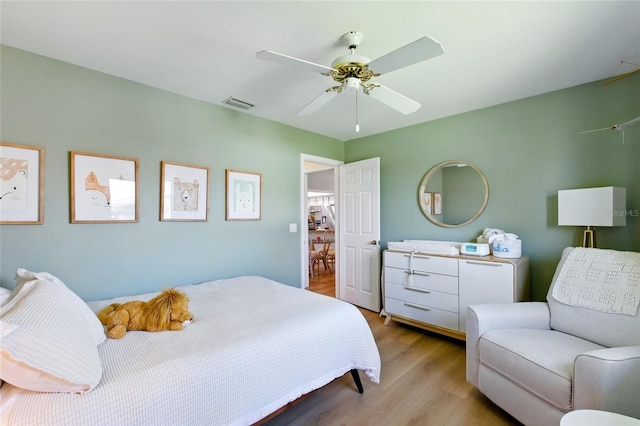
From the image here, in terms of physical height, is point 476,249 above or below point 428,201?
below

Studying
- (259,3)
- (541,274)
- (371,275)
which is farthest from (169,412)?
(541,274)

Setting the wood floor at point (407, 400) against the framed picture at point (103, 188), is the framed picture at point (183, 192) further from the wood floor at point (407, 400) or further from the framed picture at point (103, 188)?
the wood floor at point (407, 400)

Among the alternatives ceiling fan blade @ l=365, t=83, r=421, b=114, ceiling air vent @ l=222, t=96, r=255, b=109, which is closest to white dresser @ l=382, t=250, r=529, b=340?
ceiling fan blade @ l=365, t=83, r=421, b=114

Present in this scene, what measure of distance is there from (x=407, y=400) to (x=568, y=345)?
41.4 inches

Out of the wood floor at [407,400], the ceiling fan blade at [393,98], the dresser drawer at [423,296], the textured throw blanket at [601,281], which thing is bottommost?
the wood floor at [407,400]

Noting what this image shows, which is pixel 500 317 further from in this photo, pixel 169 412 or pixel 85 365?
pixel 85 365

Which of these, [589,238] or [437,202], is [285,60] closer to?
[437,202]

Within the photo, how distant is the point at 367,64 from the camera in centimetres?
161

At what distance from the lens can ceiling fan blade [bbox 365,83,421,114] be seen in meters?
1.88

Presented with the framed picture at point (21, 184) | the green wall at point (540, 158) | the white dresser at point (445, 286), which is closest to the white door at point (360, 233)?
the white dresser at point (445, 286)

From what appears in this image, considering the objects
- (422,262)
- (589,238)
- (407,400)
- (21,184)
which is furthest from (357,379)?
(21,184)

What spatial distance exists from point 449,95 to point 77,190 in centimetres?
324

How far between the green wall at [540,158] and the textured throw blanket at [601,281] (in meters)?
0.63

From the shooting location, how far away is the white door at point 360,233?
144 inches
